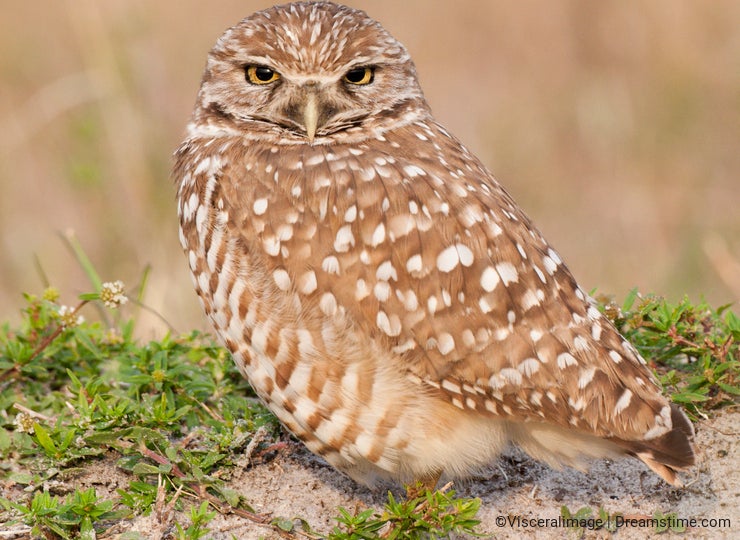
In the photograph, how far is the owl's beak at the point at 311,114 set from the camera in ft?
12.6

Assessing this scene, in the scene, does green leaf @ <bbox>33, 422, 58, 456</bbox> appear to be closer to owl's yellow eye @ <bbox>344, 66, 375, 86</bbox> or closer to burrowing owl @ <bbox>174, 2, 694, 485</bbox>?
burrowing owl @ <bbox>174, 2, 694, 485</bbox>

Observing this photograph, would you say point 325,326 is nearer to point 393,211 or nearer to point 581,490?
point 393,211

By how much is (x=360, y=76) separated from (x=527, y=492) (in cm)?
182

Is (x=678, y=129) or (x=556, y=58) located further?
(x=556, y=58)

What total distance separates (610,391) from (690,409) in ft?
2.90

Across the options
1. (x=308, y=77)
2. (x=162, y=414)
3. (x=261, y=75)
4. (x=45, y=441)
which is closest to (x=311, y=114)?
(x=308, y=77)

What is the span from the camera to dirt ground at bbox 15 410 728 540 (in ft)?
11.9

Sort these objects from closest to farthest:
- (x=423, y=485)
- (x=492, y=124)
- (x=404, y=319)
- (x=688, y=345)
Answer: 1. (x=404, y=319)
2. (x=423, y=485)
3. (x=688, y=345)
4. (x=492, y=124)

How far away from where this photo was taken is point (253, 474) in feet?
13.0

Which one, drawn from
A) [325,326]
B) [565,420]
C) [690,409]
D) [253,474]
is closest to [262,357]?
[325,326]

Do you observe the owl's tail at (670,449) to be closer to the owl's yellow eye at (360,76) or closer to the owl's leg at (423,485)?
the owl's leg at (423,485)

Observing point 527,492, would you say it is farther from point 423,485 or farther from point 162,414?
point 162,414

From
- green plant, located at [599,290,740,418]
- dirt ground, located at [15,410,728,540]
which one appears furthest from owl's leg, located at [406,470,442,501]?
green plant, located at [599,290,740,418]

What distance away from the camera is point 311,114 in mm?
3865
